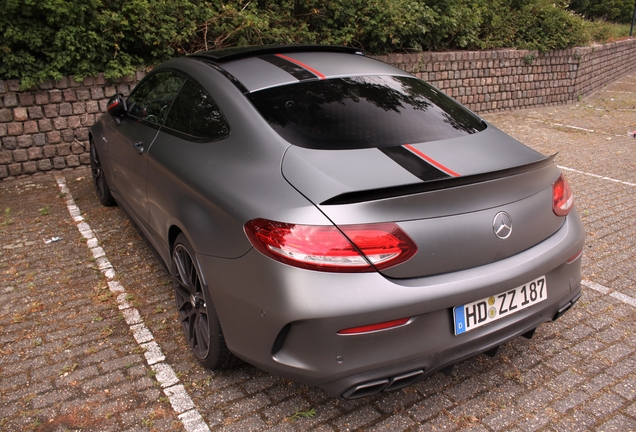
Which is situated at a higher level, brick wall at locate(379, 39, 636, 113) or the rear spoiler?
the rear spoiler

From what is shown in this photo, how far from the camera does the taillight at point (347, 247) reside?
208 centimetres

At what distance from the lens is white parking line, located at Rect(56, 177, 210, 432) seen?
8.43 ft

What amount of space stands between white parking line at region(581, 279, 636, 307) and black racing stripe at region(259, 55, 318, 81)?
2500 millimetres

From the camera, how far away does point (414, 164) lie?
2375mm

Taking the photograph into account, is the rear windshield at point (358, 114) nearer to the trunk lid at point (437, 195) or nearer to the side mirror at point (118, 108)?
the trunk lid at point (437, 195)

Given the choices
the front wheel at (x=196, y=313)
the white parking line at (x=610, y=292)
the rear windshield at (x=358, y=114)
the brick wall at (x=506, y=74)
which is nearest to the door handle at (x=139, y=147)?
the front wheel at (x=196, y=313)

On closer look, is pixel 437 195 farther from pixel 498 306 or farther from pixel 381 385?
pixel 381 385

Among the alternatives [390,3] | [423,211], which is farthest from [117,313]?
[390,3]

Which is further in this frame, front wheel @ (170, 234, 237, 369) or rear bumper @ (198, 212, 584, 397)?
front wheel @ (170, 234, 237, 369)

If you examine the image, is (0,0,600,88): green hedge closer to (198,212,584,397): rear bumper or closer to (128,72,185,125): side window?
(128,72,185,125): side window

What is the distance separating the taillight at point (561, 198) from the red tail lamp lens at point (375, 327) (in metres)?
1.03

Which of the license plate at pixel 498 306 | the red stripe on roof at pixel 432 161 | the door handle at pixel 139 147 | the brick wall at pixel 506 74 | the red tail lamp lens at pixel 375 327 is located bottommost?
the brick wall at pixel 506 74

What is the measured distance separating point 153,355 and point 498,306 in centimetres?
193

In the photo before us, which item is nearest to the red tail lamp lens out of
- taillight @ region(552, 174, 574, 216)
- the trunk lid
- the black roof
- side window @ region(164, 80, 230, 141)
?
the trunk lid
